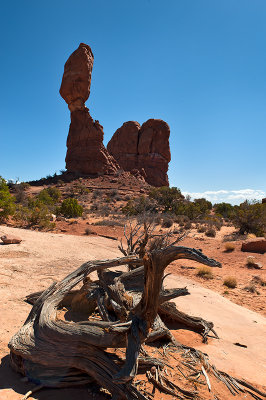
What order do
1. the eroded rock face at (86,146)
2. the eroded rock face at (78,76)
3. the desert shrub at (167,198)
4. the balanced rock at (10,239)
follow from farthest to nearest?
the eroded rock face at (86,146)
the eroded rock face at (78,76)
the desert shrub at (167,198)
the balanced rock at (10,239)

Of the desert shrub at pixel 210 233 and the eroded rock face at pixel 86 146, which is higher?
the eroded rock face at pixel 86 146

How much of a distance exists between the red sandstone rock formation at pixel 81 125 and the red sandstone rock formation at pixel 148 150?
10177 millimetres

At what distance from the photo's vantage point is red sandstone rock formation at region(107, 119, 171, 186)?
53281 mm

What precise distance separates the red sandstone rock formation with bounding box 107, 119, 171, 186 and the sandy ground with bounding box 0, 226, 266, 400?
43.0 metres

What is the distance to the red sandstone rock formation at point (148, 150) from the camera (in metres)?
53.3

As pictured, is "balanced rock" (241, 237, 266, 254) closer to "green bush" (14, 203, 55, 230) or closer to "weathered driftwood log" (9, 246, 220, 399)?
"green bush" (14, 203, 55, 230)

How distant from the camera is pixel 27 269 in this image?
704 cm

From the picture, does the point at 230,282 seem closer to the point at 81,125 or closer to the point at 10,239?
the point at 10,239

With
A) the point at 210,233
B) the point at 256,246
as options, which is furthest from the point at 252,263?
the point at 210,233

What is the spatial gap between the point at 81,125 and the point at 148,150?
16.3m

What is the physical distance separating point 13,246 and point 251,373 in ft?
26.2

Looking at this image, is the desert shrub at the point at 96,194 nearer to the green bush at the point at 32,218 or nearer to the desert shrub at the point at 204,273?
the green bush at the point at 32,218

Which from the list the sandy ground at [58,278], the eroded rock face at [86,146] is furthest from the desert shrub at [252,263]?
the eroded rock face at [86,146]

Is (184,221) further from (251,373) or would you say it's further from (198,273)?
(251,373)
